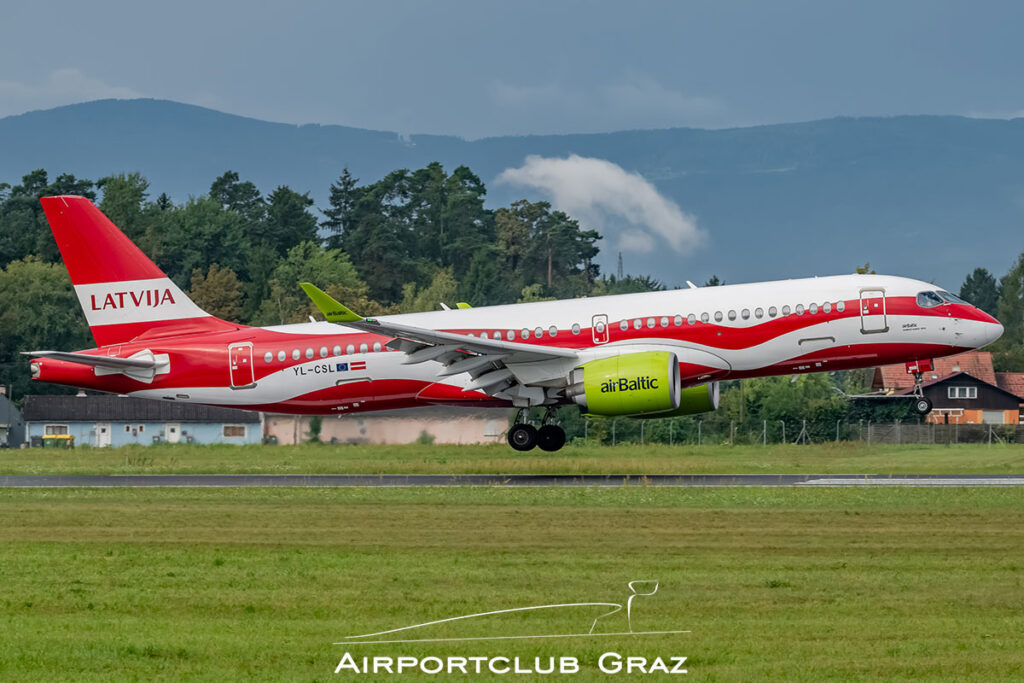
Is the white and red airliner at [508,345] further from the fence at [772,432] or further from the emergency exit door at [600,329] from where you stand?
the fence at [772,432]

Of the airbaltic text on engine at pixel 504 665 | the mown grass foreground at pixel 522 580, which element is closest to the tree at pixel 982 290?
the mown grass foreground at pixel 522 580

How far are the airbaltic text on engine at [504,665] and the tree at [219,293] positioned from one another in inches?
3454

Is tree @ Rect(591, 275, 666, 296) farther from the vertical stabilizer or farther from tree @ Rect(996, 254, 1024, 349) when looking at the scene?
the vertical stabilizer

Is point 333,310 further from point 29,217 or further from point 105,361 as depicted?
point 29,217

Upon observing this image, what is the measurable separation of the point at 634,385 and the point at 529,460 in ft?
19.7

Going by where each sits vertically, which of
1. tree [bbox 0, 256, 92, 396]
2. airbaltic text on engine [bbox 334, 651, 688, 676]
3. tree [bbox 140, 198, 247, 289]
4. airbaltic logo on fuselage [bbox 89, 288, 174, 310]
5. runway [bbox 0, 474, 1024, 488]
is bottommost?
airbaltic text on engine [bbox 334, 651, 688, 676]

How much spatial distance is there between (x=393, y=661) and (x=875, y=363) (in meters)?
23.5

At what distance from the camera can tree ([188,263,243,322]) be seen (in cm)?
10056

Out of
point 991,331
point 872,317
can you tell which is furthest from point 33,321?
point 991,331

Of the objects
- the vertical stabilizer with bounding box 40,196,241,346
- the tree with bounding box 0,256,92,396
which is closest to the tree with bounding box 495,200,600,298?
the tree with bounding box 0,256,92,396

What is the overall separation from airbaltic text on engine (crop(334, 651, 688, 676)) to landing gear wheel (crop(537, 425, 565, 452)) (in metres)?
22.7

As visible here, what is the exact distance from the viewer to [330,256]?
114 metres

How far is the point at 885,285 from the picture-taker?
34.1 meters

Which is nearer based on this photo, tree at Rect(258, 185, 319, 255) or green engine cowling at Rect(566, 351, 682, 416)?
green engine cowling at Rect(566, 351, 682, 416)
